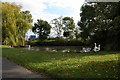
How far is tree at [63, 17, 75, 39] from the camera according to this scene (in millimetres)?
56469

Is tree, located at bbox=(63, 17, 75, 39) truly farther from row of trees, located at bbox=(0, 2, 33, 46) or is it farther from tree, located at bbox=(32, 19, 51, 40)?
row of trees, located at bbox=(0, 2, 33, 46)

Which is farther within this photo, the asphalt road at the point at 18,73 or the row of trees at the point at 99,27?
the row of trees at the point at 99,27

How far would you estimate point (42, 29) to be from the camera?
7088 centimetres

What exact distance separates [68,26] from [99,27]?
36846 mm

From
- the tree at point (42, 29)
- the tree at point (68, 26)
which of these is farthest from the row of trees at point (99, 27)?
the tree at point (42, 29)

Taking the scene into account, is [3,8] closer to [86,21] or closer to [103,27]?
[86,21]

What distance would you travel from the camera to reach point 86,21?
72.2 ft

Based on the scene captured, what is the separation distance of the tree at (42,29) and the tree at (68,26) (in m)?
13.5

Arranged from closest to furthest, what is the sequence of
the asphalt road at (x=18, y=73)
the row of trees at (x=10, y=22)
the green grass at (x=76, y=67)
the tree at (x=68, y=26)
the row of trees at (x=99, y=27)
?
the green grass at (x=76, y=67) < the asphalt road at (x=18, y=73) < the row of trees at (x=99, y=27) < the row of trees at (x=10, y=22) < the tree at (x=68, y=26)

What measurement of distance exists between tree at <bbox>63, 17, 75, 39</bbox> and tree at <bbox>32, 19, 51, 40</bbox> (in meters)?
13.5

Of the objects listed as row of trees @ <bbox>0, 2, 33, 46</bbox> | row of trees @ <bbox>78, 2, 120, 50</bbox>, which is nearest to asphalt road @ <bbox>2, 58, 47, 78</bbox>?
row of trees @ <bbox>78, 2, 120, 50</bbox>

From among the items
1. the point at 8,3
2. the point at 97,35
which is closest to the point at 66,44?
the point at 8,3

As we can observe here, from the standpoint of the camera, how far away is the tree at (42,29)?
2705 inches

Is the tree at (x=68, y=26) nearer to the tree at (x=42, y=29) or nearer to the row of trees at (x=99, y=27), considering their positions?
the tree at (x=42, y=29)
